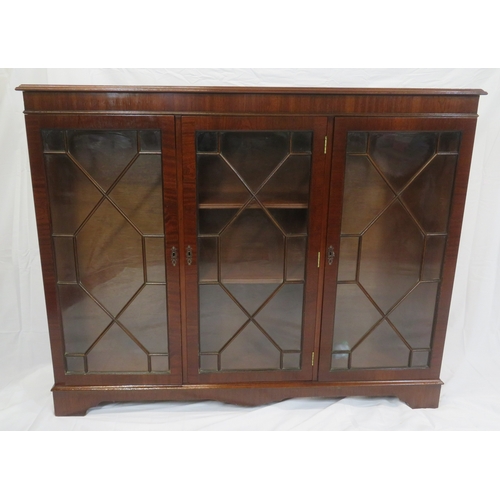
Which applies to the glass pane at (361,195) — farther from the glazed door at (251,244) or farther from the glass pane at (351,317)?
the glass pane at (351,317)

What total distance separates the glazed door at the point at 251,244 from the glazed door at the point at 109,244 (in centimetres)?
8

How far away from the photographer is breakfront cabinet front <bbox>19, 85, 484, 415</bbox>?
1.65m

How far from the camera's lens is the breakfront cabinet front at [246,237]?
5.41 feet

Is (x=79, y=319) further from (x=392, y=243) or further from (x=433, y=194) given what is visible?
(x=433, y=194)

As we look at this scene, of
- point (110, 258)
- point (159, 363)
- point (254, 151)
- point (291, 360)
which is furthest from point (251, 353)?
point (254, 151)

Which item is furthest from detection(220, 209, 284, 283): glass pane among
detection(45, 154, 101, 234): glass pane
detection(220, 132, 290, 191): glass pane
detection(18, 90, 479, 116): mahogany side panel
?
detection(45, 154, 101, 234): glass pane

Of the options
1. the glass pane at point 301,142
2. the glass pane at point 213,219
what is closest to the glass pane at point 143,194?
the glass pane at point 213,219

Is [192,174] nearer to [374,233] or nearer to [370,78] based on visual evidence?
[374,233]

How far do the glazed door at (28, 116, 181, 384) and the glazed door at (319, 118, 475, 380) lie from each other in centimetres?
62

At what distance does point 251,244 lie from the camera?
70.2 inches

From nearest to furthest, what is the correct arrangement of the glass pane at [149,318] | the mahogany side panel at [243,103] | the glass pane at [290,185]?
the mahogany side panel at [243,103] → the glass pane at [290,185] → the glass pane at [149,318]

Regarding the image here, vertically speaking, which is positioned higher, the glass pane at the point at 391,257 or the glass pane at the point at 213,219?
the glass pane at the point at 213,219

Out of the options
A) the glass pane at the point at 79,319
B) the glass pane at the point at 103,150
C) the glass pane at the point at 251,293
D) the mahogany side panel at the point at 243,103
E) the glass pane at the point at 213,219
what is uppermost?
the mahogany side panel at the point at 243,103
